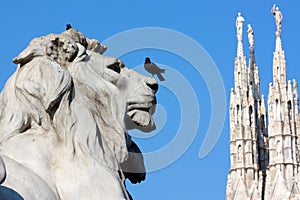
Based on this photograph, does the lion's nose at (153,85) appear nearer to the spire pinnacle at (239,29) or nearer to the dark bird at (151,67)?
the dark bird at (151,67)

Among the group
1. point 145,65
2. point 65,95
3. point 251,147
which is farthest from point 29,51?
point 251,147

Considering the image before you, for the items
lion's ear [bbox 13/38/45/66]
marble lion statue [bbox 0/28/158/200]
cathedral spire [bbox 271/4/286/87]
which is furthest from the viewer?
cathedral spire [bbox 271/4/286/87]

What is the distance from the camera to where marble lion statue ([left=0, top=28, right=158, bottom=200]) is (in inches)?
100

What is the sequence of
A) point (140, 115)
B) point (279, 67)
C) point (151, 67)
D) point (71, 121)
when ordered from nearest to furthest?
point (71, 121), point (140, 115), point (151, 67), point (279, 67)

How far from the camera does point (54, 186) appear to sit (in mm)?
2523

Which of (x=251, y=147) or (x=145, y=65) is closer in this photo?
(x=145, y=65)

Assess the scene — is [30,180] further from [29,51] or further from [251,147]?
[251,147]

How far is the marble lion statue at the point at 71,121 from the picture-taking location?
2.54 metres

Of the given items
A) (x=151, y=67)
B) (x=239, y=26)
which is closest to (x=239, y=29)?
(x=239, y=26)

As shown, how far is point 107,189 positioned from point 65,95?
0.28 m

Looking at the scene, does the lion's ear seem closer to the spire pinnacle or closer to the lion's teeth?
the lion's teeth

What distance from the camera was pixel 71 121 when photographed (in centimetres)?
264

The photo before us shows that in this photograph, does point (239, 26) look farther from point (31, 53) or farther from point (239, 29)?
point (31, 53)

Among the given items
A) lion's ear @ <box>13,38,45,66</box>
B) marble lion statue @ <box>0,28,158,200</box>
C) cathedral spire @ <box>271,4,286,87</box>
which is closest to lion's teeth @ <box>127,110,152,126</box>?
marble lion statue @ <box>0,28,158,200</box>
